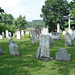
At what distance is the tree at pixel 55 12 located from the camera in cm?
3816

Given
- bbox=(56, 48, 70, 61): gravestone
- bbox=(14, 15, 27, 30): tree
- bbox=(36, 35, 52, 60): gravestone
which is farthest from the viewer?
bbox=(14, 15, 27, 30): tree

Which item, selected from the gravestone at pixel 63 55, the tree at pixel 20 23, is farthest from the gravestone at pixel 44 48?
the tree at pixel 20 23

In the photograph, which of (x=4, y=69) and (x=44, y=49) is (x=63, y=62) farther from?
(x=4, y=69)

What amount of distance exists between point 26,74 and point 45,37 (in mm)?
2731

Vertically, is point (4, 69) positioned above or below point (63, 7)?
below

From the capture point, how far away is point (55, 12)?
38500 millimetres

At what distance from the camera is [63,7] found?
39.1 m

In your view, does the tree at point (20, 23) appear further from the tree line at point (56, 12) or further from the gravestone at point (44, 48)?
the gravestone at point (44, 48)

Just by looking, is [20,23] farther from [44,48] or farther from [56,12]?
[44,48]

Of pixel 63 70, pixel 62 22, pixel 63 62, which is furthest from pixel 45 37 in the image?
pixel 62 22

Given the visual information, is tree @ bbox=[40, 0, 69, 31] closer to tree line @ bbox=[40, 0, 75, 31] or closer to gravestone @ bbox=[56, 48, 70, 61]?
tree line @ bbox=[40, 0, 75, 31]

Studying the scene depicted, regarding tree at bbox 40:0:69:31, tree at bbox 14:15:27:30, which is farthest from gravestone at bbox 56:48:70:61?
tree at bbox 14:15:27:30

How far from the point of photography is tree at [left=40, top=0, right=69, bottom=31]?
38.2 meters

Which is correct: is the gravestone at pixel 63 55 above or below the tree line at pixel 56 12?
below
